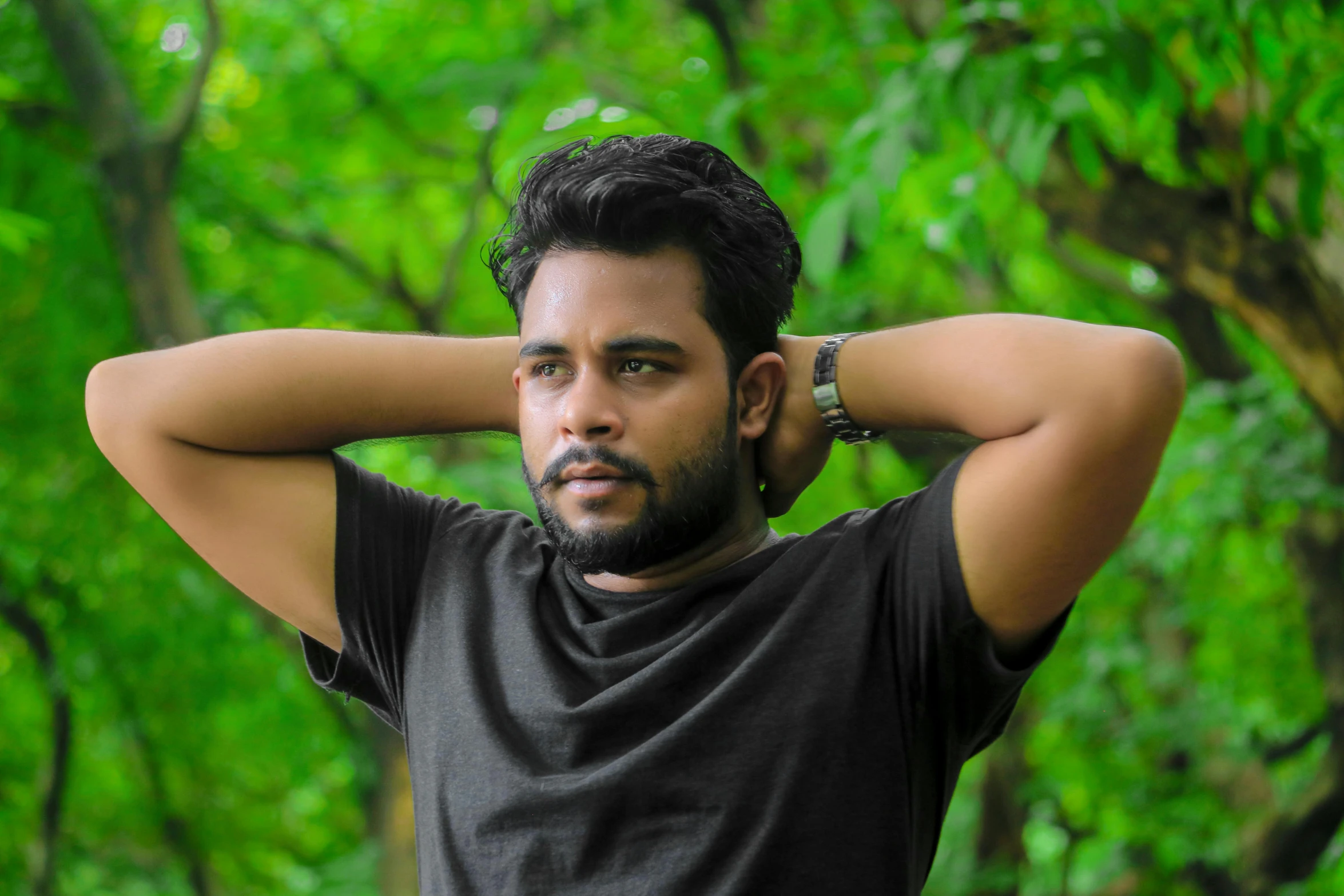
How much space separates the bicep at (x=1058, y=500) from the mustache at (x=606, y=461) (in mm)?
323

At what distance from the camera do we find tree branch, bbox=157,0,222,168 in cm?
413

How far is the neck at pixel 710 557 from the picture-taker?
1.49m

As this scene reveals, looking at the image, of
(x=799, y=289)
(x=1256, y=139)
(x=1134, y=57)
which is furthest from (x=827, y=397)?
(x=799, y=289)

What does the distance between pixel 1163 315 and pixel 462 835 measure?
4.02 metres

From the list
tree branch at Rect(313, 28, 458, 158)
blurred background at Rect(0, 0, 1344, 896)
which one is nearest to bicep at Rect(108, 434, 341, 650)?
blurred background at Rect(0, 0, 1344, 896)

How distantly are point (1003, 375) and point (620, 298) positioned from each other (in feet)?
1.35

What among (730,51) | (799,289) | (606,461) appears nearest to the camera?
(606,461)

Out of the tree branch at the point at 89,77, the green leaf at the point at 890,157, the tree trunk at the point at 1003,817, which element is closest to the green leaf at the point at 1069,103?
the green leaf at the point at 890,157

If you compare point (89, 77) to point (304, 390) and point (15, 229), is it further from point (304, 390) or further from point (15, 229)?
point (304, 390)

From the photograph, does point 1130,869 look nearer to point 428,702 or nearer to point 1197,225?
point 1197,225

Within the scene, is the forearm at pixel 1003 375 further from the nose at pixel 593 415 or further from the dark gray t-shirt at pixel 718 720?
the nose at pixel 593 415

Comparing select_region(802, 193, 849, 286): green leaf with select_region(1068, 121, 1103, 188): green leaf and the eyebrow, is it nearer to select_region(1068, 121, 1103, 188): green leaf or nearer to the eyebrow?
select_region(1068, 121, 1103, 188): green leaf

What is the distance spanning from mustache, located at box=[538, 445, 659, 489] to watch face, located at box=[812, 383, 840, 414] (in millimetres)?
203

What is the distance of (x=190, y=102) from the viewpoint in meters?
4.14
